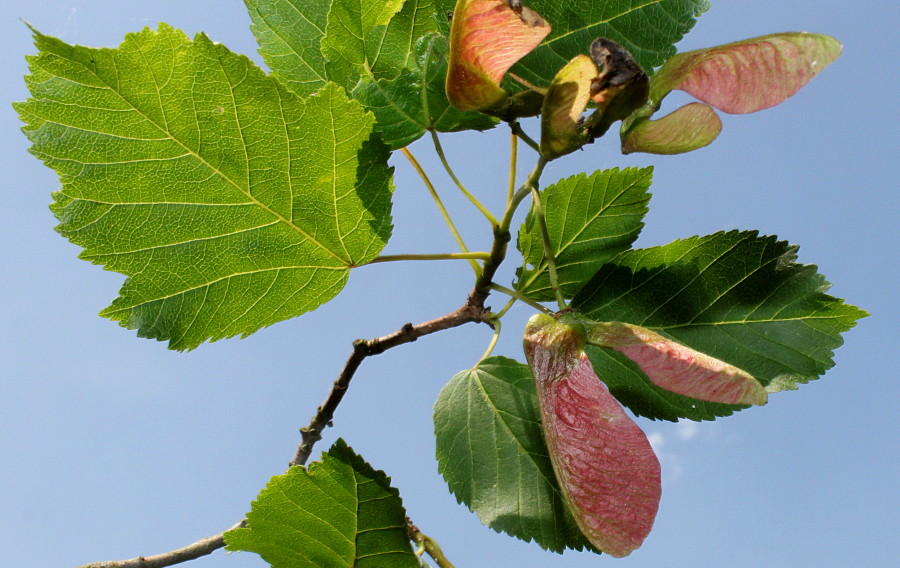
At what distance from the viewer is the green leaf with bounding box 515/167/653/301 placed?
862mm

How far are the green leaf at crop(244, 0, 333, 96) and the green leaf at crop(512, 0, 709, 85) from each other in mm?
241

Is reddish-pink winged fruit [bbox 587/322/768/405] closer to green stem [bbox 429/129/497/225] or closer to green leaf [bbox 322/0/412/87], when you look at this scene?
green stem [bbox 429/129/497/225]

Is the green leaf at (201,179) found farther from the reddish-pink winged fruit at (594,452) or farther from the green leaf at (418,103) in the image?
the reddish-pink winged fruit at (594,452)

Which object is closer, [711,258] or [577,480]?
[577,480]

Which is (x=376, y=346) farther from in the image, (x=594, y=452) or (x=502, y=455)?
(x=594, y=452)

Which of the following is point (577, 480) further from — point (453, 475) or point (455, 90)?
point (455, 90)

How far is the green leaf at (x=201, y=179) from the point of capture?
0.68 meters

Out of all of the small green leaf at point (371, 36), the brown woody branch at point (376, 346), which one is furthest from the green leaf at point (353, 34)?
the brown woody branch at point (376, 346)

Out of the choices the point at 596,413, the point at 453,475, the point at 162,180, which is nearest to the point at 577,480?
the point at 596,413

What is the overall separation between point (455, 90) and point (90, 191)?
1.22 feet

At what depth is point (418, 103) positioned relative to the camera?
2.58ft

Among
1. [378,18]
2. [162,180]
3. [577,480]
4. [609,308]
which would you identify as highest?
[378,18]

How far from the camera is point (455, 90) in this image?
0.68m

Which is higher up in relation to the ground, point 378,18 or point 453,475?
point 378,18
